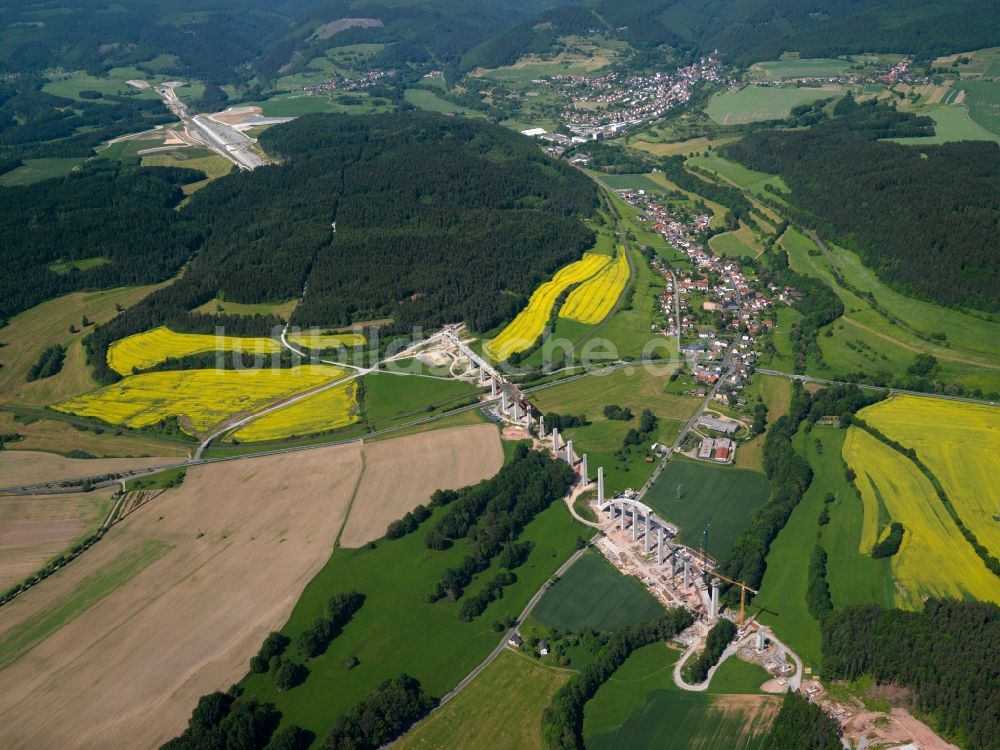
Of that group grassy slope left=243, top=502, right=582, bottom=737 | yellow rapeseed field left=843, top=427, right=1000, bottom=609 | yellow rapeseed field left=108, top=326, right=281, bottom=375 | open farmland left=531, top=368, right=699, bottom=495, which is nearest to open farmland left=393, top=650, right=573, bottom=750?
grassy slope left=243, top=502, right=582, bottom=737

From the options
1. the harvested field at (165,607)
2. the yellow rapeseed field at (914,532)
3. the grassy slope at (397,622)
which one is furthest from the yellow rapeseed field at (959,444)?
the harvested field at (165,607)

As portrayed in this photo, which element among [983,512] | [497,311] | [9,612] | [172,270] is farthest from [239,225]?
[983,512]

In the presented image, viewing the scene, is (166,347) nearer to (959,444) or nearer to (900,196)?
(959,444)

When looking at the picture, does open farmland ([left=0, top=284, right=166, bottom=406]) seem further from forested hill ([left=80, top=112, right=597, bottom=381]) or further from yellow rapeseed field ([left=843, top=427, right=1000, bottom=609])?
yellow rapeseed field ([left=843, top=427, right=1000, bottom=609])

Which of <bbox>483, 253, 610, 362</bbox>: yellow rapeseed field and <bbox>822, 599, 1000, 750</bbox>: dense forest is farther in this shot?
<bbox>483, 253, 610, 362</bbox>: yellow rapeseed field

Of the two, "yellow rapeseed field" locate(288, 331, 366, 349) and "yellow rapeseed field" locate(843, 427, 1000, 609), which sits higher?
"yellow rapeseed field" locate(288, 331, 366, 349)
